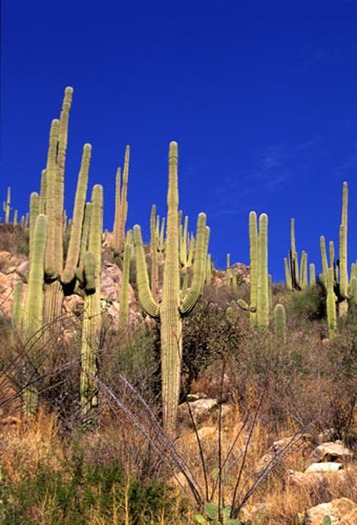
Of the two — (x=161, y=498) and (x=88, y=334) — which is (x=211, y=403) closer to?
(x=88, y=334)

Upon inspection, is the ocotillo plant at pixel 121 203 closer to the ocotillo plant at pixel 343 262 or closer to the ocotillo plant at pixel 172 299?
the ocotillo plant at pixel 343 262

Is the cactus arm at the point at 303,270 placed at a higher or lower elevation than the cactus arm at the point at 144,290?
higher

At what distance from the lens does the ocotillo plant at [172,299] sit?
31.2ft

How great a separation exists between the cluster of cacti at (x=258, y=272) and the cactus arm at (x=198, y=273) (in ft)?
15.0

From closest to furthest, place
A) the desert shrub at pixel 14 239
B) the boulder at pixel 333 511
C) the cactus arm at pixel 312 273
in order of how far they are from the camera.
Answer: the boulder at pixel 333 511
the cactus arm at pixel 312 273
the desert shrub at pixel 14 239

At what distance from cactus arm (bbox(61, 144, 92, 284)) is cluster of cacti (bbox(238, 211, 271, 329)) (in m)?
4.91

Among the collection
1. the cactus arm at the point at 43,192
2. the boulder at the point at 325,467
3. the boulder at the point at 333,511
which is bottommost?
the boulder at the point at 333,511

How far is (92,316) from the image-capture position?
31.0ft

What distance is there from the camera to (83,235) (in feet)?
38.7

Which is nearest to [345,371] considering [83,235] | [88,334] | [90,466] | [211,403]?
[211,403]

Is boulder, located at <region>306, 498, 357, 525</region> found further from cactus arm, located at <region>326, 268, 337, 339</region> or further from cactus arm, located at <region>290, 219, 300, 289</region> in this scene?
cactus arm, located at <region>290, 219, 300, 289</region>

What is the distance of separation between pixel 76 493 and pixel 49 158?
736cm

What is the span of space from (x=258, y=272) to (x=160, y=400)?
627 centimetres

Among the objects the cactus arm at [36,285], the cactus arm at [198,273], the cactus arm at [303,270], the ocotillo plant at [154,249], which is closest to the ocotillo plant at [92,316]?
the cactus arm at [36,285]
